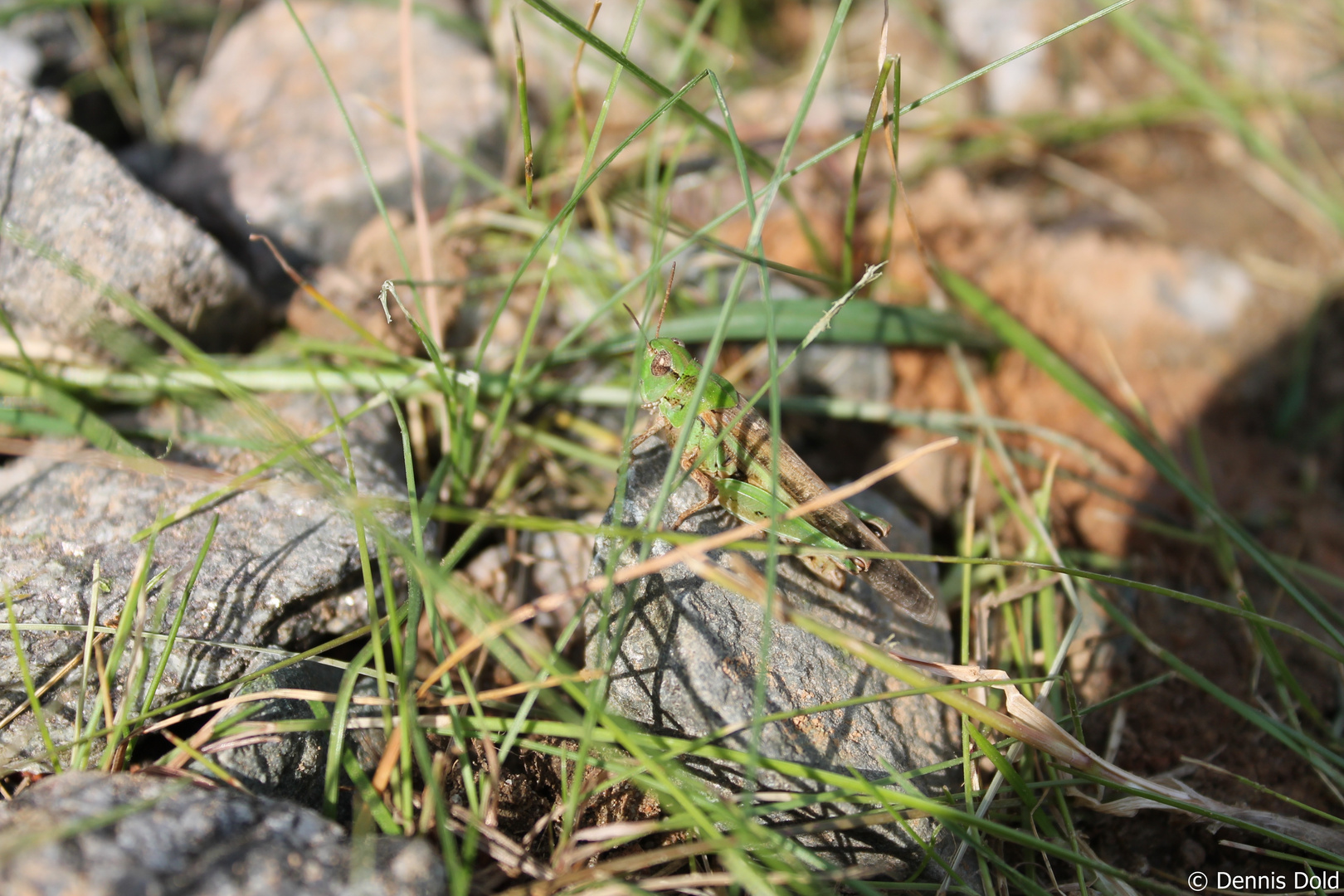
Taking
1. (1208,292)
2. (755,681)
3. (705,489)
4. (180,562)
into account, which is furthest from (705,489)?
(1208,292)

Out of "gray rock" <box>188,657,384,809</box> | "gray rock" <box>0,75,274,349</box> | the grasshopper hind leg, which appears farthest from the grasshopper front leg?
"gray rock" <box>0,75,274,349</box>

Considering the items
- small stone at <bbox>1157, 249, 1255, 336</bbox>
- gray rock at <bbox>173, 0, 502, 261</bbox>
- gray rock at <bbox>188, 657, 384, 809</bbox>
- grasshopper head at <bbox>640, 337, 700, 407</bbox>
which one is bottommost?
gray rock at <bbox>188, 657, 384, 809</bbox>

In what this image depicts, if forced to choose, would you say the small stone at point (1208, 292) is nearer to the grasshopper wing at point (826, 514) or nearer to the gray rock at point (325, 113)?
the grasshopper wing at point (826, 514)

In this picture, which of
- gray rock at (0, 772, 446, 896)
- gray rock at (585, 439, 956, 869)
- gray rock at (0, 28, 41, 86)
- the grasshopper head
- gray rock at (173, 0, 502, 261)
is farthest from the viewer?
gray rock at (0, 28, 41, 86)

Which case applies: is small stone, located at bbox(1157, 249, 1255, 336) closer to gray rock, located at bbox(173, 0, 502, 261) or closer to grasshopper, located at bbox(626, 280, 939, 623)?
grasshopper, located at bbox(626, 280, 939, 623)

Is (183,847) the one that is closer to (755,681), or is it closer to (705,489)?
(755,681)

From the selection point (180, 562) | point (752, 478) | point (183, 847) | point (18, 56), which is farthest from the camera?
point (18, 56)

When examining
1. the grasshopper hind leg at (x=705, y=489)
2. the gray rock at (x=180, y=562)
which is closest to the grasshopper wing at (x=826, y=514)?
the grasshopper hind leg at (x=705, y=489)
